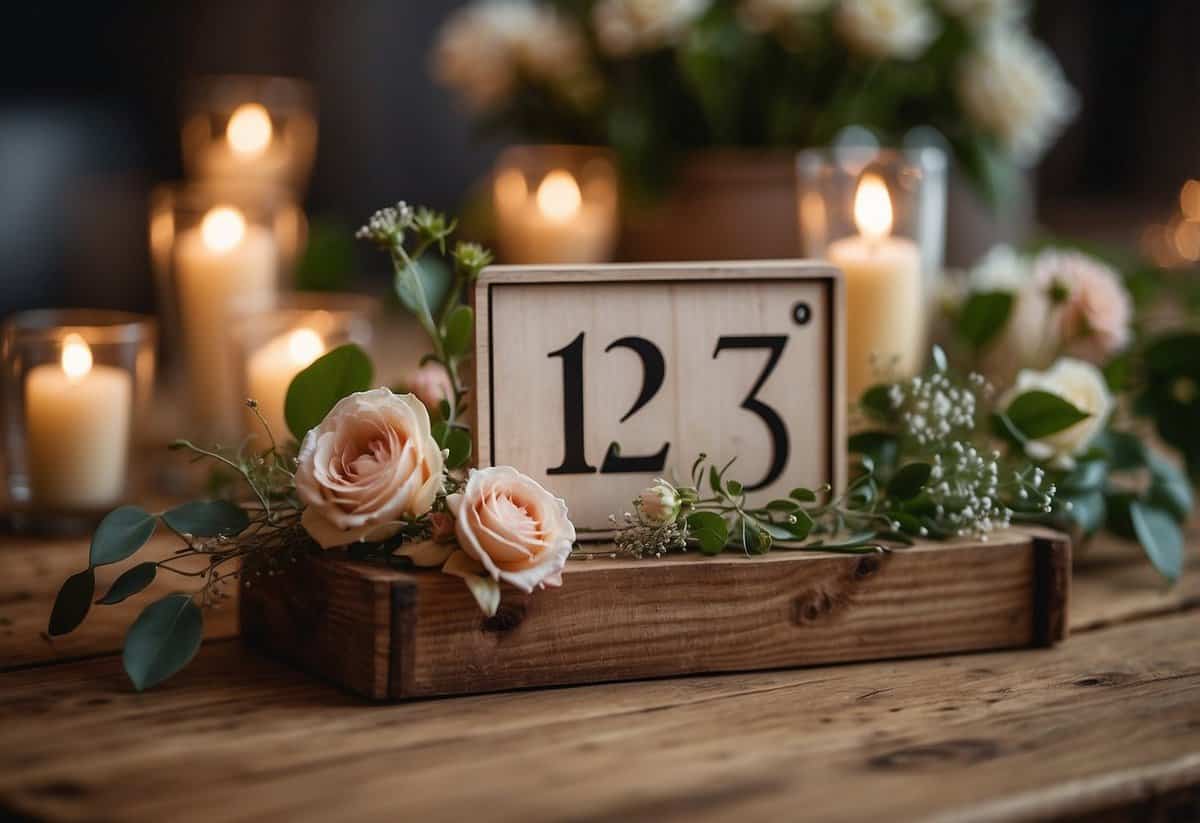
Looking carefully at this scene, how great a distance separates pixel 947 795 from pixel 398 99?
320 cm

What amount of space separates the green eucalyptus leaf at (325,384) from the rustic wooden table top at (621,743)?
0.16 m

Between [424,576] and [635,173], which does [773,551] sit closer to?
[424,576]

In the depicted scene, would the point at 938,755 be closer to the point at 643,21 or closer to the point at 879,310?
the point at 879,310

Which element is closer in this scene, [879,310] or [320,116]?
[879,310]

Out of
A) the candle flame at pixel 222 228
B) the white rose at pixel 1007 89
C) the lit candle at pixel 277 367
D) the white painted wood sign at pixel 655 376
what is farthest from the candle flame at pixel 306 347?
the white rose at pixel 1007 89

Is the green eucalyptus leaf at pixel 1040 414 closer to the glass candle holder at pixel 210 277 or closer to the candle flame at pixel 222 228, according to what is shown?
the glass candle holder at pixel 210 277

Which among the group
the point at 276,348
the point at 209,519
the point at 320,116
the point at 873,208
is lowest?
the point at 209,519

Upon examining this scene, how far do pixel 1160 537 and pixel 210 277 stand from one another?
0.98 meters

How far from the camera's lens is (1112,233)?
363 cm

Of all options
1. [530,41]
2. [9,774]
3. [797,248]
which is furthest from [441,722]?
[530,41]

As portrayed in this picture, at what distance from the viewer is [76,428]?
112cm

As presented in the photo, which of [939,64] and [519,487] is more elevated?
[939,64]

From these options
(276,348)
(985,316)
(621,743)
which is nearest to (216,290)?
(276,348)

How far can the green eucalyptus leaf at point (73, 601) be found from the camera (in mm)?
800
